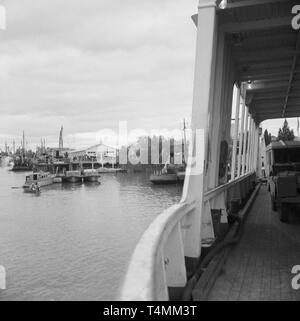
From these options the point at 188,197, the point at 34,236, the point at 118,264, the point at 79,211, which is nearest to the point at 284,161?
the point at 188,197

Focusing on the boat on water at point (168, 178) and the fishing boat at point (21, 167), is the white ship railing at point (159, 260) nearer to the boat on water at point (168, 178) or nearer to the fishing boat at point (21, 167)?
the boat on water at point (168, 178)

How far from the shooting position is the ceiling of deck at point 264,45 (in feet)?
24.0

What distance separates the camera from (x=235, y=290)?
516cm

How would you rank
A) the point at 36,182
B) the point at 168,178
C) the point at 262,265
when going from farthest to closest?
1. the point at 36,182
2. the point at 168,178
3. the point at 262,265

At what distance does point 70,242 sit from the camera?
32.3m

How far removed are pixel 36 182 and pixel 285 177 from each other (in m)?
Result: 75.4

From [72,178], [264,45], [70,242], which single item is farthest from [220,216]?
[72,178]

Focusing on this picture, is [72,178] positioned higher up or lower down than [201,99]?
lower down

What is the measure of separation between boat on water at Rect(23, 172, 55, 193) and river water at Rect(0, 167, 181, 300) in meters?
11.6

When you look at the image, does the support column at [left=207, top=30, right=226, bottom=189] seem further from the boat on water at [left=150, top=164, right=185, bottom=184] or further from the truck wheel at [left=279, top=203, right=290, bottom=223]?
the boat on water at [left=150, top=164, right=185, bottom=184]

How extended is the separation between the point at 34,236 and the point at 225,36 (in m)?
30.7

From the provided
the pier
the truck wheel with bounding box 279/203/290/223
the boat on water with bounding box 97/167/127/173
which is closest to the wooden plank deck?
the pier

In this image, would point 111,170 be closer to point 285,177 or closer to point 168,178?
point 168,178
